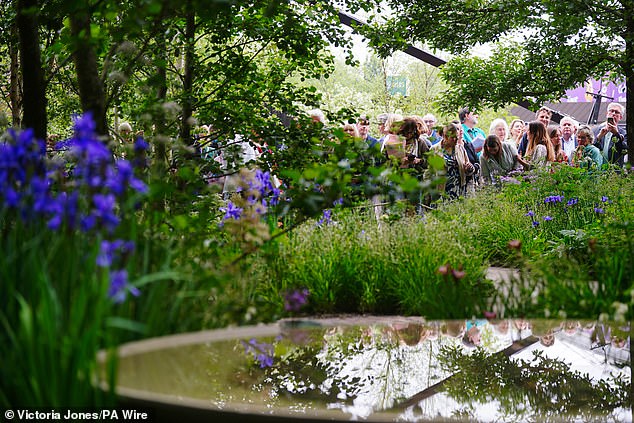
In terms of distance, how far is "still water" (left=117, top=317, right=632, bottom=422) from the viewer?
1962 mm

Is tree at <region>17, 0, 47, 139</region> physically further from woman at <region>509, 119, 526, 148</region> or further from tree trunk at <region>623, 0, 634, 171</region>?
woman at <region>509, 119, 526, 148</region>

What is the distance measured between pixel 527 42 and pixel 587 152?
169cm

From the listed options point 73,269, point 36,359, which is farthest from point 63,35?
point 36,359

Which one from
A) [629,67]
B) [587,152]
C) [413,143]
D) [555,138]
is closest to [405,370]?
[413,143]

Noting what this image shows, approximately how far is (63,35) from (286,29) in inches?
76.8

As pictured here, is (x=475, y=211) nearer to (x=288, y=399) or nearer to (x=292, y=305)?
(x=292, y=305)

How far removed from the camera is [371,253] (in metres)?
4.52

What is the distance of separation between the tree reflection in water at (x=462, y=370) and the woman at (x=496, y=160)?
245 inches

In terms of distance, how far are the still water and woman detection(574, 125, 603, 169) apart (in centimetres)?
594

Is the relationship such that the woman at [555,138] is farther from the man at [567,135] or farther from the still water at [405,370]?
the still water at [405,370]

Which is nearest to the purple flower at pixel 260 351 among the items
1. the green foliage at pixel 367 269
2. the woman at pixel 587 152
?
the green foliage at pixel 367 269

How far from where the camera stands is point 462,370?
2947mm

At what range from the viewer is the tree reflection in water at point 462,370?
8.25 ft

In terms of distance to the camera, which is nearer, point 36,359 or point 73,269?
point 36,359
